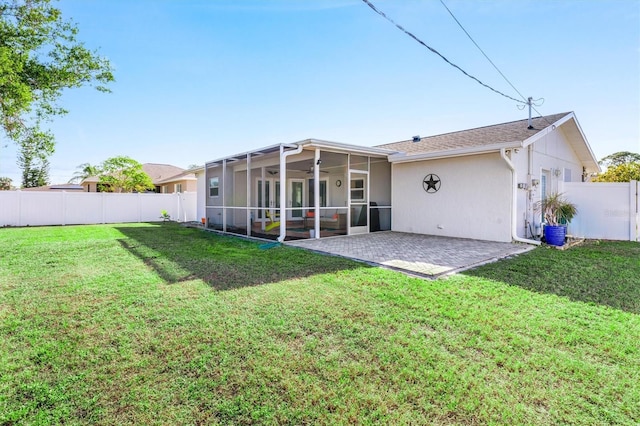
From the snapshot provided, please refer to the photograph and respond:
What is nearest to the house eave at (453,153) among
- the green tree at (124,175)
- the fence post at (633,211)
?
the fence post at (633,211)

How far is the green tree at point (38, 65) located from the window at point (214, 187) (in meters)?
5.93

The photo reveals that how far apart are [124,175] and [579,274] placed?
27.3 m

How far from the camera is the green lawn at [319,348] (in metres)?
2.00

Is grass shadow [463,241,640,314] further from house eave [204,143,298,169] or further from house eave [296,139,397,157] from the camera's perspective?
house eave [204,143,298,169]

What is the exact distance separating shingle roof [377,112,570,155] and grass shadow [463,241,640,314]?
3171mm

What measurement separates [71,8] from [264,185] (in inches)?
367

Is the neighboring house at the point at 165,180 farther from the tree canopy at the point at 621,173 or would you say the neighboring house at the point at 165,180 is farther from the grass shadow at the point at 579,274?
the tree canopy at the point at 621,173

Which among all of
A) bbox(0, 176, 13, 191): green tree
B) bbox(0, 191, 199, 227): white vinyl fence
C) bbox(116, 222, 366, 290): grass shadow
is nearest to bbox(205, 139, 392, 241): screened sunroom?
bbox(116, 222, 366, 290): grass shadow

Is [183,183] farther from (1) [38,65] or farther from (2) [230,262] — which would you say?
(2) [230,262]

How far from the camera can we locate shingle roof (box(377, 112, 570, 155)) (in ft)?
29.2

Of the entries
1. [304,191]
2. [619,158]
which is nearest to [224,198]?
[304,191]

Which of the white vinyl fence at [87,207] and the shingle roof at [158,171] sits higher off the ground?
the shingle roof at [158,171]

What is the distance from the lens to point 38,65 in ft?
37.9

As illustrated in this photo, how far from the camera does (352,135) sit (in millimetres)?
16109
